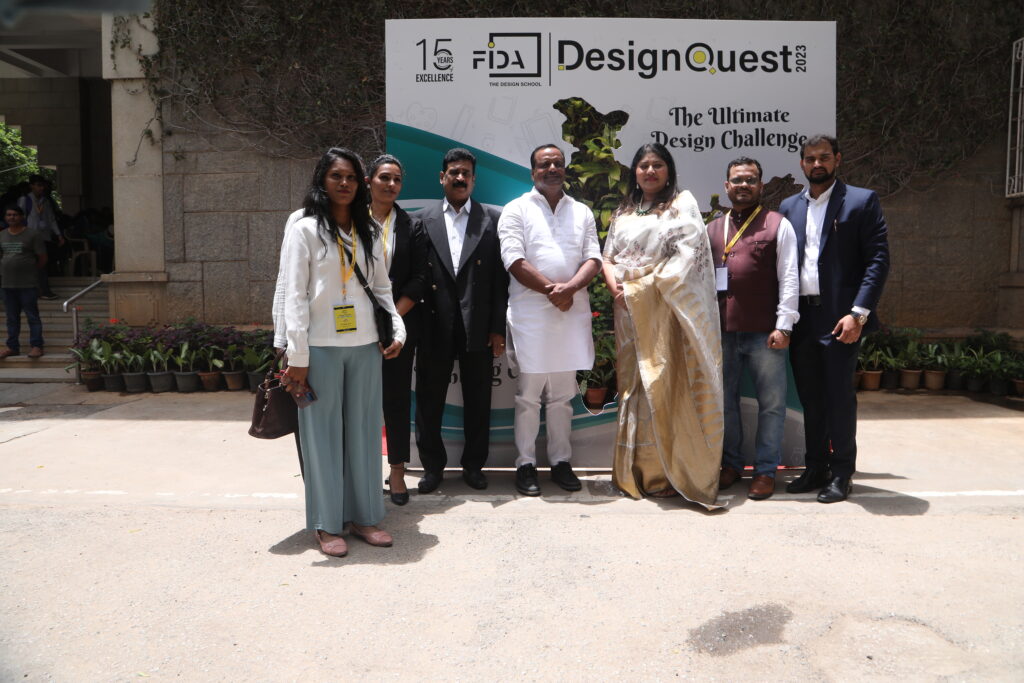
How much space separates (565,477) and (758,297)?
1437 millimetres

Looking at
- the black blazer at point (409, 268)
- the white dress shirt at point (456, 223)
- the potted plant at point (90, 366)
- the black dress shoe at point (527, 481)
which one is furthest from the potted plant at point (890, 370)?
the potted plant at point (90, 366)

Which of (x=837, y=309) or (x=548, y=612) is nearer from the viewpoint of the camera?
(x=548, y=612)

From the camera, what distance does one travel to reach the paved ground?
2.53 m

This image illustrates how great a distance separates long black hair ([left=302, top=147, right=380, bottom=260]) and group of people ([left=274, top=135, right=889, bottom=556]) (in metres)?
0.50

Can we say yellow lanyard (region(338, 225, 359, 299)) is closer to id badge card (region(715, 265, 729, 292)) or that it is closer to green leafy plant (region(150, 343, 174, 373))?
id badge card (region(715, 265, 729, 292))

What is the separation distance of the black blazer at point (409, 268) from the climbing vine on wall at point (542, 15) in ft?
15.6

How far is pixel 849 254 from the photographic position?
4172mm

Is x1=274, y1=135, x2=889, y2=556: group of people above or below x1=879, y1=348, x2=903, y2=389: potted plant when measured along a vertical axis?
above

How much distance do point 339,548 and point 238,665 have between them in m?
0.98

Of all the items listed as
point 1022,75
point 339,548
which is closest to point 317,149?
point 339,548

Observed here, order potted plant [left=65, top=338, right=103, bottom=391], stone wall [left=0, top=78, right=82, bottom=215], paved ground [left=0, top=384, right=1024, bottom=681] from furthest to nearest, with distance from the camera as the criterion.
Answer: stone wall [left=0, top=78, right=82, bottom=215]
potted plant [left=65, top=338, right=103, bottom=391]
paved ground [left=0, top=384, right=1024, bottom=681]

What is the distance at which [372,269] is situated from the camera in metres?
3.61

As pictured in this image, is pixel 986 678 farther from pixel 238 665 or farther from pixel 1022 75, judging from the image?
pixel 1022 75

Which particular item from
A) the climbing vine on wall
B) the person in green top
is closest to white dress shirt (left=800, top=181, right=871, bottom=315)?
the climbing vine on wall
